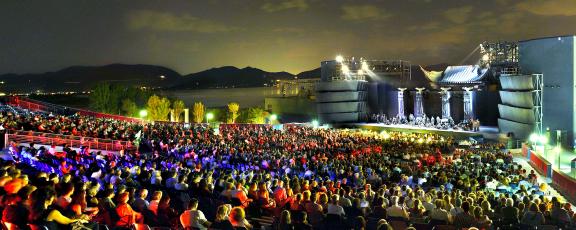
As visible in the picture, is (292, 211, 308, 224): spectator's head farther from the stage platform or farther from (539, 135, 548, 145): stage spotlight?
the stage platform

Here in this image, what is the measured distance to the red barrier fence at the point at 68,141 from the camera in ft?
57.2

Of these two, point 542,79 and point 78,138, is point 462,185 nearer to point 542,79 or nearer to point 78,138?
point 78,138

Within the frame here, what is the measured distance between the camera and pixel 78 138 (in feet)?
63.3

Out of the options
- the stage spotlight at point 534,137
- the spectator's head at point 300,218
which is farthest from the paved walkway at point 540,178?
the spectator's head at point 300,218

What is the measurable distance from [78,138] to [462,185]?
46.7ft

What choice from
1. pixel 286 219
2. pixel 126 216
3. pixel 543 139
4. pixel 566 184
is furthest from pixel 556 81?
pixel 126 216

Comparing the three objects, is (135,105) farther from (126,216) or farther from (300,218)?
(300,218)

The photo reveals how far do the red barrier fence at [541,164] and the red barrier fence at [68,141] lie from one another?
54.0ft

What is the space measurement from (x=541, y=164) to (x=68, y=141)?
62.0ft

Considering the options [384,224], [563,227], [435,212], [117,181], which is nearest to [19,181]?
[117,181]

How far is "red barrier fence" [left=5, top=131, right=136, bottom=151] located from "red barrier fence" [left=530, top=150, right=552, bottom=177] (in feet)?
54.0

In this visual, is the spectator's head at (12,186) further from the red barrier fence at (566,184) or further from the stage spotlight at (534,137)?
the stage spotlight at (534,137)

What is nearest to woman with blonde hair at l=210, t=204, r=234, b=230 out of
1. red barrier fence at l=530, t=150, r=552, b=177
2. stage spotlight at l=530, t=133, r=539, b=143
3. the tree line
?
red barrier fence at l=530, t=150, r=552, b=177

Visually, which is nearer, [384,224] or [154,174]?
[384,224]
